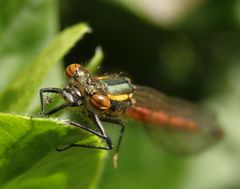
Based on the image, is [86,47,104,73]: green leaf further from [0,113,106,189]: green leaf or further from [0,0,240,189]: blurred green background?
[0,0,240,189]: blurred green background

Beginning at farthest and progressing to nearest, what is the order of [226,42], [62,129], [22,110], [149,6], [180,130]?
[226,42]
[149,6]
[180,130]
[22,110]
[62,129]

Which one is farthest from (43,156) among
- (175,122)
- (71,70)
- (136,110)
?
(175,122)

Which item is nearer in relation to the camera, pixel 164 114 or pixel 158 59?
pixel 164 114

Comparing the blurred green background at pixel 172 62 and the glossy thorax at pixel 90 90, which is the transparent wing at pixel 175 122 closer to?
the blurred green background at pixel 172 62

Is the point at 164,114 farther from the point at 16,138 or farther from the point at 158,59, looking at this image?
the point at 16,138

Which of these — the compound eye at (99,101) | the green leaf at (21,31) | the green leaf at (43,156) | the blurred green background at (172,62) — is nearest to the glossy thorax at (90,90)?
the compound eye at (99,101)

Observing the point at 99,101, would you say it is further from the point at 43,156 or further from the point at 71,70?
the point at 43,156

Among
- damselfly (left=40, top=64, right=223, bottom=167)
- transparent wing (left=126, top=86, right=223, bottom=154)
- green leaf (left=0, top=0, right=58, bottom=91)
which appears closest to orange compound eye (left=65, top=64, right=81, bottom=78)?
damselfly (left=40, top=64, right=223, bottom=167)

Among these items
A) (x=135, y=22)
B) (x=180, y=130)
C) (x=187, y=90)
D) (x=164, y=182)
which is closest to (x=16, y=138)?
(x=164, y=182)
